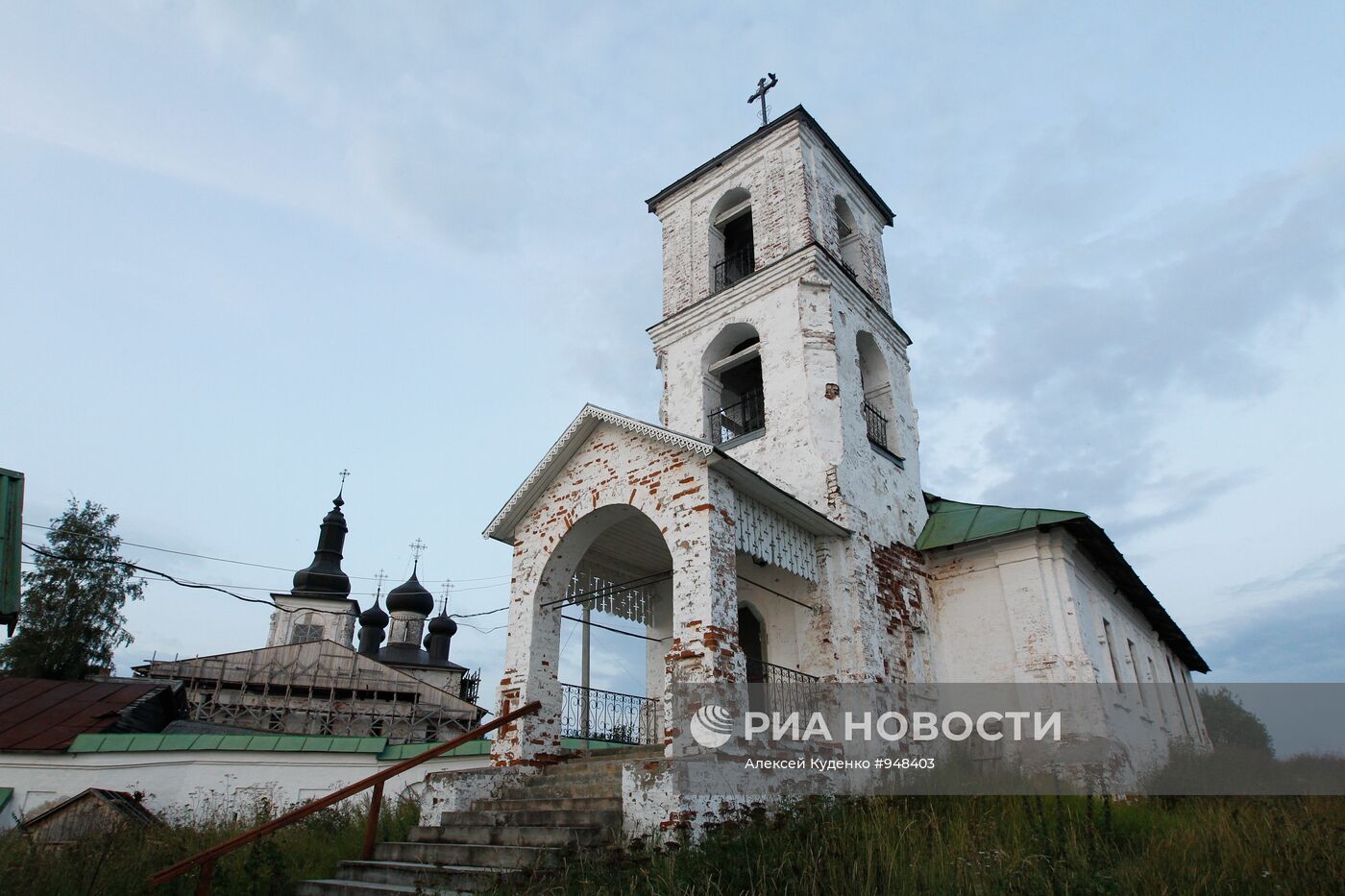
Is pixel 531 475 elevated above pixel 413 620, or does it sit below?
below

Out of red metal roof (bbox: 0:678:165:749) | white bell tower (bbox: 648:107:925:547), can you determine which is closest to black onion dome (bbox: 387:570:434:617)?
red metal roof (bbox: 0:678:165:749)

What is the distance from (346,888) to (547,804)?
1.86 metres

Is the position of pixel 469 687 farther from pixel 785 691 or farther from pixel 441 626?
pixel 785 691

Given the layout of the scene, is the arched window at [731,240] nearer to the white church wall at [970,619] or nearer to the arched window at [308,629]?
the white church wall at [970,619]

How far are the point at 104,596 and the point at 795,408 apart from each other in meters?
23.8

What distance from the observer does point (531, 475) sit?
10.1 m

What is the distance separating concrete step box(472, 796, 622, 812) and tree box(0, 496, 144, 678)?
20705mm

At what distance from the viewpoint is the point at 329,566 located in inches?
1667

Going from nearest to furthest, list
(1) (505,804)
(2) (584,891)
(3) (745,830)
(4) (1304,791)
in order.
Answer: (2) (584,891)
(3) (745,830)
(1) (505,804)
(4) (1304,791)

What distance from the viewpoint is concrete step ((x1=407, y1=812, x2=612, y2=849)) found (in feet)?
22.1

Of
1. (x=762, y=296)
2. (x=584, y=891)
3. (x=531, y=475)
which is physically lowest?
(x=584, y=891)

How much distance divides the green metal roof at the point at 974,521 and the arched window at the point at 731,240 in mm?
5260

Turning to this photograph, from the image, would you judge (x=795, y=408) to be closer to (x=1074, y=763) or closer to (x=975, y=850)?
(x=1074, y=763)

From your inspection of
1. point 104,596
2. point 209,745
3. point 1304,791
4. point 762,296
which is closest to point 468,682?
point 104,596
